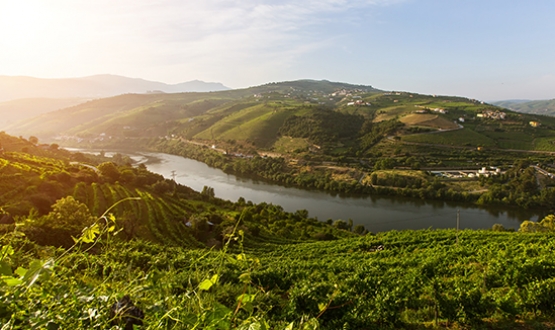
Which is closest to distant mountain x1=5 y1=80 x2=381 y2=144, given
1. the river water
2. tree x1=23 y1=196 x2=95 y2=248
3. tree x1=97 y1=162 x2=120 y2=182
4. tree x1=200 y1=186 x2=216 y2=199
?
the river water

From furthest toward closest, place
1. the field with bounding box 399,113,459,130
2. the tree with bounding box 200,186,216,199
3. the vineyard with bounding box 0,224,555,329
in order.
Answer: the field with bounding box 399,113,459,130
the tree with bounding box 200,186,216,199
the vineyard with bounding box 0,224,555,329

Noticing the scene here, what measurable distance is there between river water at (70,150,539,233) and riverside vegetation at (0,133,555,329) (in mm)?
4228

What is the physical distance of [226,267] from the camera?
5.86 metres

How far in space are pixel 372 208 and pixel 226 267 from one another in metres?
27.8

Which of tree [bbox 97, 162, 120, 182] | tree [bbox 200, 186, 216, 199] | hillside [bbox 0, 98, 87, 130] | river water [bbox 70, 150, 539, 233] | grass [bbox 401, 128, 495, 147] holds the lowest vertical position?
river water [bbox 70, 150, 539, 233]

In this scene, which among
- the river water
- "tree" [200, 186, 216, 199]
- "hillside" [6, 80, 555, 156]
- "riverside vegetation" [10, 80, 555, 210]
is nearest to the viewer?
the river water

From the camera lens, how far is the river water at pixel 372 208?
2709cm

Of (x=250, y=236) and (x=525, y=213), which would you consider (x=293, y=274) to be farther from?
(x=525, y=213)

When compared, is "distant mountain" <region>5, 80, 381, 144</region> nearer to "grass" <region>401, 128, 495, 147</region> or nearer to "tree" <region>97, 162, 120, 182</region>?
"grass" <region>401, 128, 495, 147</region>

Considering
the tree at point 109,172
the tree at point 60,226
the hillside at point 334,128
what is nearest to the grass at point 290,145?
the hillside at point 334,128

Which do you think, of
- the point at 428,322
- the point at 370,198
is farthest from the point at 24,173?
the point at 370,198

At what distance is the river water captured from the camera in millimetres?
27094

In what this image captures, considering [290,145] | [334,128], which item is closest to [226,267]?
[290,145]

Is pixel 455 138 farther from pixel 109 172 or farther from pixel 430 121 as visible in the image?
pixel 109 172
